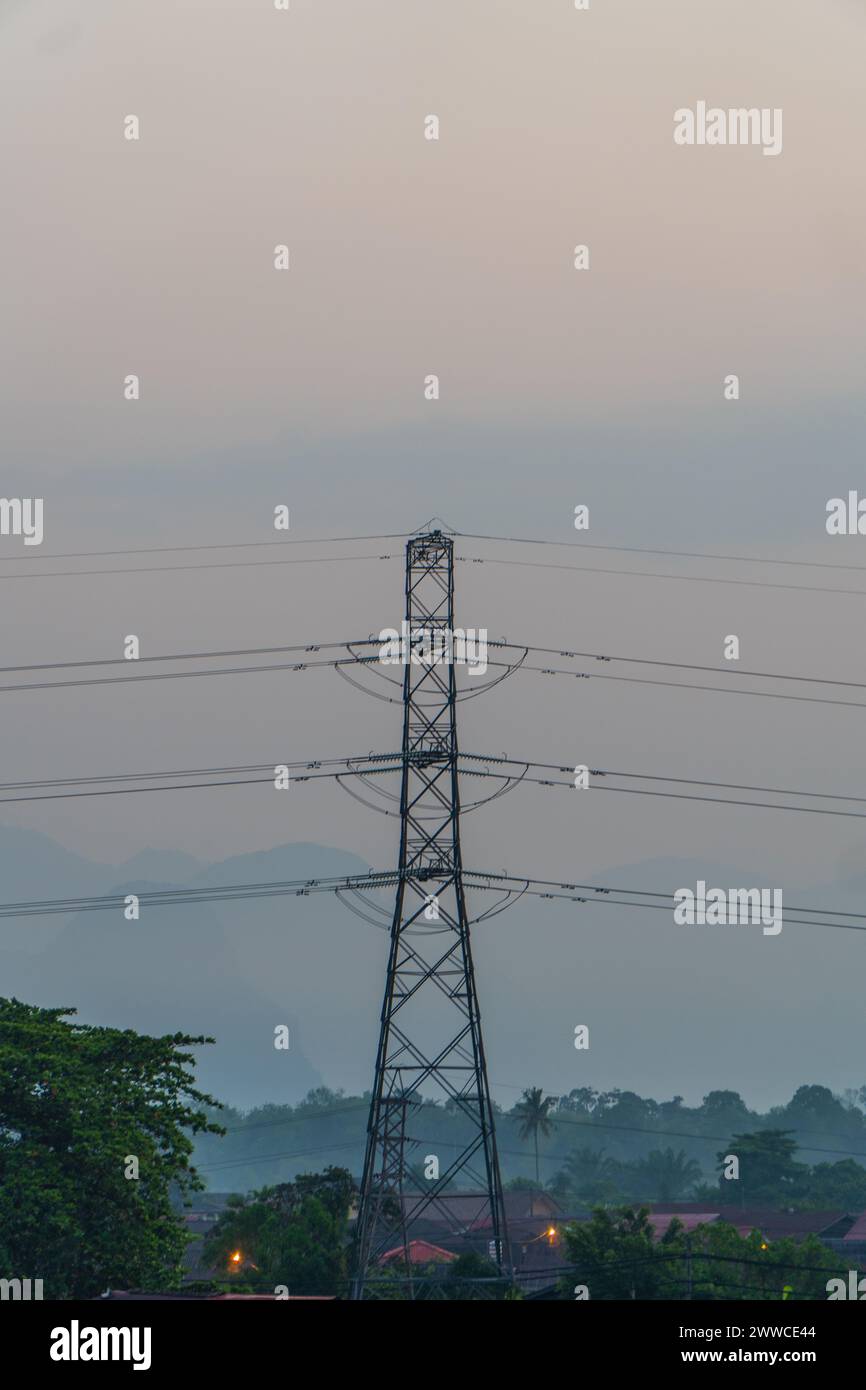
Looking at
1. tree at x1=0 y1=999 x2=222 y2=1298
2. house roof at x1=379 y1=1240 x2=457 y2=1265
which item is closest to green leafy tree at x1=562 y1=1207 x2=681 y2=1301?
tree at x1=0 y1=999 x2=222 y2=1298

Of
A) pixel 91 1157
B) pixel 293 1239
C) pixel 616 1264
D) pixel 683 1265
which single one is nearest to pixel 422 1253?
pixel 683 1265

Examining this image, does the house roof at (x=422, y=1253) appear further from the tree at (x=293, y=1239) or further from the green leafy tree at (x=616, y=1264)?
the green leafy tree at (x=616, y=1264)

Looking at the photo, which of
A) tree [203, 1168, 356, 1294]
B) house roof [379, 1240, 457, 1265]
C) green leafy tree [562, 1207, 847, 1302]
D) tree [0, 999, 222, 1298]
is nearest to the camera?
tree [0, 999, 222, 1298]

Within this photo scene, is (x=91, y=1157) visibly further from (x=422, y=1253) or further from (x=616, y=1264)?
(x=422, y=1253)

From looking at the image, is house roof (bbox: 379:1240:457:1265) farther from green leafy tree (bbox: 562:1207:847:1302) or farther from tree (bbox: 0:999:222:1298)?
tree (bbox: 0:999:222:1298)

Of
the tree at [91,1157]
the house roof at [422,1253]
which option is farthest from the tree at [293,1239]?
the tree at [91,1157]

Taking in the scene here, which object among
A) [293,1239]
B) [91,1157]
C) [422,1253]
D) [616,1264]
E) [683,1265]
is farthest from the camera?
[422,1253]

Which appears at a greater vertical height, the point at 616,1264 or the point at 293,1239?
the point at 293,1239
